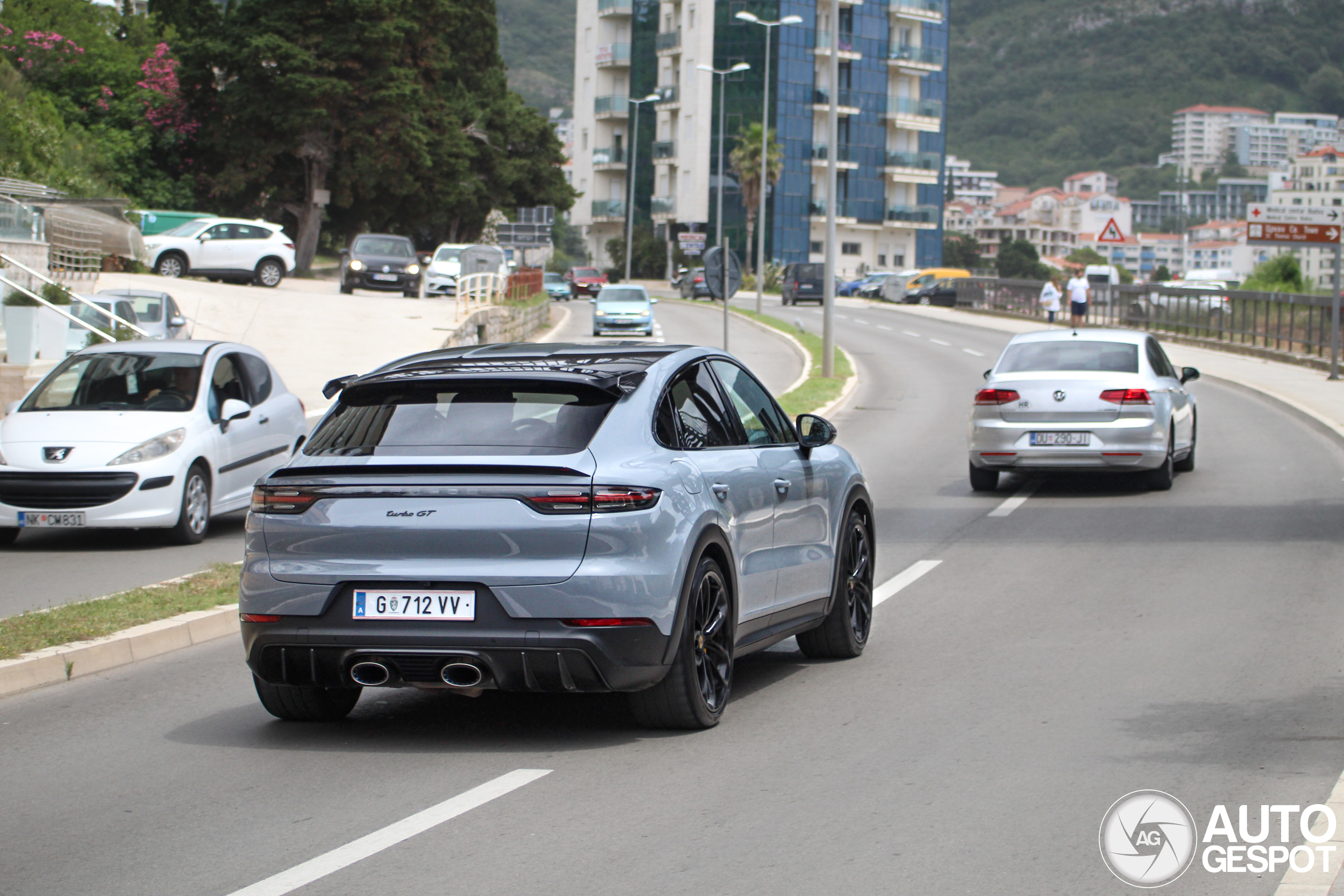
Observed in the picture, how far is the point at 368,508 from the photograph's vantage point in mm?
6129

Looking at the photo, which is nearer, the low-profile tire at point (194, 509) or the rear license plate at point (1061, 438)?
the low-profile tire at point (194, 509)

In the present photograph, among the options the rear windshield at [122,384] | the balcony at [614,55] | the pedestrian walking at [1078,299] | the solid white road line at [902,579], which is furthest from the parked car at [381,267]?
the balcony at [614,55]

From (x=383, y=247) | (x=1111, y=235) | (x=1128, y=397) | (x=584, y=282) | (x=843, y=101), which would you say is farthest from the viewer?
(x=843, y=101)

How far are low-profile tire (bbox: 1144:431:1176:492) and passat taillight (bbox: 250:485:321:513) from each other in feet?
38.8

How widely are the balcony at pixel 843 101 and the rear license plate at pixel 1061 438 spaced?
95.8m

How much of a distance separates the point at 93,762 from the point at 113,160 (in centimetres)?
5687

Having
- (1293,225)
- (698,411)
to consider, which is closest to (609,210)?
(1293,225)

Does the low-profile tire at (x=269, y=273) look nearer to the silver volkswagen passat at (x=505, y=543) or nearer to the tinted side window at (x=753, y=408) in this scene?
the tinted side window at (x=753, y=408)

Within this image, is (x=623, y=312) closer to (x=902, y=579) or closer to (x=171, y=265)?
(x=171, y=265)

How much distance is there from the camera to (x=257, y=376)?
15078mm

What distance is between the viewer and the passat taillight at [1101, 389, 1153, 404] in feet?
52.0

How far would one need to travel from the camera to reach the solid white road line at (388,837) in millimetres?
4641

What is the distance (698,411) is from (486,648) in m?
1.58

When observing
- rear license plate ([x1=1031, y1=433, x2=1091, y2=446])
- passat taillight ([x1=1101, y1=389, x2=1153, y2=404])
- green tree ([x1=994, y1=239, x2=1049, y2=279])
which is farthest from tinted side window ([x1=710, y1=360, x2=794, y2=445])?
green tree ([x1=994, y1=239, x2=1049, y2=279])
